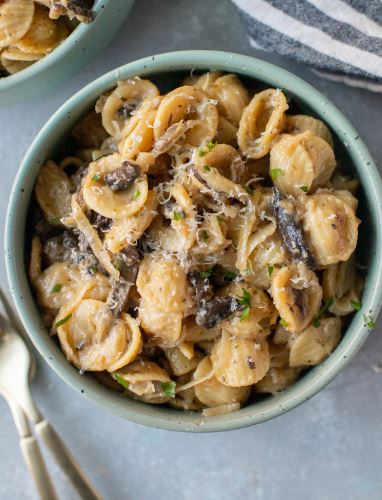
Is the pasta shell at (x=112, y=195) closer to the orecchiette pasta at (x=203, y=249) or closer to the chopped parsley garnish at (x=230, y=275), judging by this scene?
the orecchiette pasta at (x=203, y=249)

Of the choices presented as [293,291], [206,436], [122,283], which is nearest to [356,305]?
[293,291]

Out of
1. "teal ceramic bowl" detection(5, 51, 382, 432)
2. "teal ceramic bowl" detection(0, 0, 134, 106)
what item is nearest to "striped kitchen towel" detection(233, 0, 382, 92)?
"teal ceramic bowl" detection(5, 51, 382, 432)

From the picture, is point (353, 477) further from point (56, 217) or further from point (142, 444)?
point (56, 217)

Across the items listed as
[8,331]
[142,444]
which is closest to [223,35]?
[8,331]

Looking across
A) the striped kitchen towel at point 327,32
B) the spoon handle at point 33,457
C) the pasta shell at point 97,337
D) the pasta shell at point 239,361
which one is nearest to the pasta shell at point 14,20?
the striped kitchen towel at point 327,32

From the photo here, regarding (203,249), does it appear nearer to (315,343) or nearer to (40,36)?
(315,343)

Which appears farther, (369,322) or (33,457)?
Result: (33,457)
